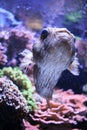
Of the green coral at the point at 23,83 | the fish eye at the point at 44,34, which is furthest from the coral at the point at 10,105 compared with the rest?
the fish eye at the point at 44,34

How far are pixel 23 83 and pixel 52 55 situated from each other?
7.57ft

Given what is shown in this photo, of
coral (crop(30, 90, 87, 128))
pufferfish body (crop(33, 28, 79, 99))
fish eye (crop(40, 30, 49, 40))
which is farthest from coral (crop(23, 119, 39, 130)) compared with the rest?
fish eye (crop(40, 30, 49, 40))

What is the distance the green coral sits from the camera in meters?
4.68

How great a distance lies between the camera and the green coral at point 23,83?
4680 mm

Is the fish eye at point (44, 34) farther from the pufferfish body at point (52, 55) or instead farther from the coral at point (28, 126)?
the coral at point (28, 126)

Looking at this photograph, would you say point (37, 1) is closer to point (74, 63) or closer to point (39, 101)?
point (39, 101)

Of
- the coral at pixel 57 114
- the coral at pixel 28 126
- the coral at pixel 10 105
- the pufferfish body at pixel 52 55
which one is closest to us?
the pufferfish body at pixel 52 55

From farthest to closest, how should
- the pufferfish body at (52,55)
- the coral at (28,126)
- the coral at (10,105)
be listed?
the coral at (28,126) < the coral at (10,105) < the pufferfish body at (52,55)

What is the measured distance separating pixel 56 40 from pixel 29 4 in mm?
7337

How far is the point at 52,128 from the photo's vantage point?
182 inches

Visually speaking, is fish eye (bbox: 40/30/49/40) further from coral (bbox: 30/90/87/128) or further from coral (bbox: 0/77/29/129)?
coral (bbox: 30/90/87/128)

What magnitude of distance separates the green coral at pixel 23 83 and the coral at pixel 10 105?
0.51 m

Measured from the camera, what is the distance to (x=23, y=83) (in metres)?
5.20

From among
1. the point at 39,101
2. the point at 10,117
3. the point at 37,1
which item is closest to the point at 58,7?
the point at 37,1
